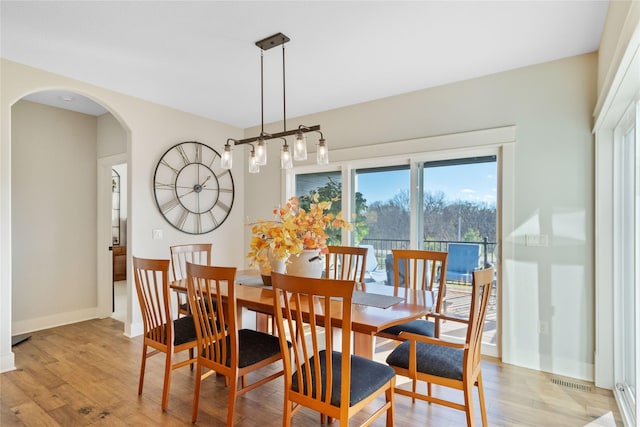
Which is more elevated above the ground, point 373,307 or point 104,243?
point 104,243

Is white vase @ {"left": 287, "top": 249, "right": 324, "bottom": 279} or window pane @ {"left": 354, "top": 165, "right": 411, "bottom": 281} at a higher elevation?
window pane @ {"left": 354, "top": 165, "right": 411, "bottom": 281}

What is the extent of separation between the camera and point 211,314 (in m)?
2.03

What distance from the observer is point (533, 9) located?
2.19m

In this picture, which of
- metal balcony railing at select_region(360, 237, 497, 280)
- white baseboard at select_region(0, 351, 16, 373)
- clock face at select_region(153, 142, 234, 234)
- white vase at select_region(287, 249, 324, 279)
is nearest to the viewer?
white vase at select_region(287, 249, 324, 279)

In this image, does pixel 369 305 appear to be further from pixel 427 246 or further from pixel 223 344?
pixel 427 246

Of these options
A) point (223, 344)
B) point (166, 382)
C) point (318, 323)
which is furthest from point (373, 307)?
point (166, 382)

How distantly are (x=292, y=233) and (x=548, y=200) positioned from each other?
2140 millimetres

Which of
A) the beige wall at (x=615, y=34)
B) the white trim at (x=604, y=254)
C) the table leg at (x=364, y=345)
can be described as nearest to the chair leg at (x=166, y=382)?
the table leg at (x=364, y=345)

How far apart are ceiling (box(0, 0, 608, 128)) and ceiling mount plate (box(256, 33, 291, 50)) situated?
41 millimetres

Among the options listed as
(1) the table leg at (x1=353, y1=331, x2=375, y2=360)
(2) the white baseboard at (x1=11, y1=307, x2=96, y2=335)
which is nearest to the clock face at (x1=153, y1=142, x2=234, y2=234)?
(2) the white baseboard at (x1=11, y1=307, x2=96, y2=335)

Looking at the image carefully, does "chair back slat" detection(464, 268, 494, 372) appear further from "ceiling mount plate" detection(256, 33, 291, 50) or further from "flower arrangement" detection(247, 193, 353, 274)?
"ceiling mount plate" detection(256, 33, 291, 50)

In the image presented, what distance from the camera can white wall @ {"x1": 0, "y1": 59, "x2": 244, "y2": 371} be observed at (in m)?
2.86

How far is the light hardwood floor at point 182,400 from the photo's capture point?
2168 millimetres

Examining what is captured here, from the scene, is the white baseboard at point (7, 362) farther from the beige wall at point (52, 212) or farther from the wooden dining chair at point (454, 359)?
the wooden dining chair at point (454, 359)
